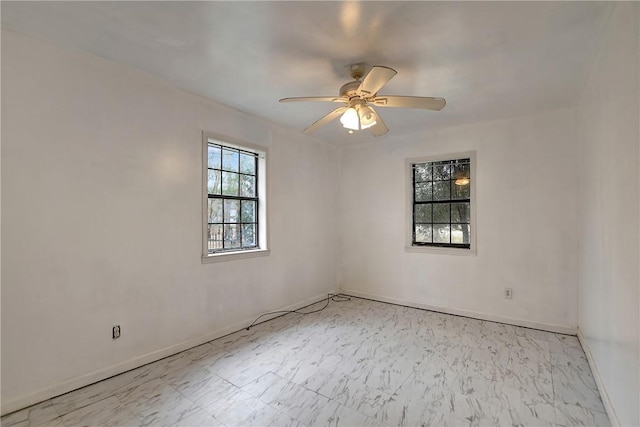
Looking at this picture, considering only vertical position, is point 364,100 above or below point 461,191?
above

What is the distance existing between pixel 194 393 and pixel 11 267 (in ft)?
5.00

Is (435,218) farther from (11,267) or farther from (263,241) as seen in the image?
(11,267)

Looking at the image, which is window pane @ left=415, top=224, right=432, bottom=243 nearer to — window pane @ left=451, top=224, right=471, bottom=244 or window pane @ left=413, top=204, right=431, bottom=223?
window pane @ left=413, top=204, right=431, bottom=223

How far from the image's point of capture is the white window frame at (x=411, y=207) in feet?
13.2

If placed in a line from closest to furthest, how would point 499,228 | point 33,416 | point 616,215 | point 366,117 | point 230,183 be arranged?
point 616,215
point 33,416
point 366,117
point 230,183
point 499,228

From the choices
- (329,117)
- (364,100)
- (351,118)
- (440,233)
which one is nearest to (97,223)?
(329,117)

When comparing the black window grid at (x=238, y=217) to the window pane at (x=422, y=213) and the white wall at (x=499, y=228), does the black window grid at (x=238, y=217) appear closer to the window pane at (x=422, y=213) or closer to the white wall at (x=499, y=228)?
the white wall at (x=499, y=228)

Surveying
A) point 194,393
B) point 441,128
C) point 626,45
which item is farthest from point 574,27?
point 194,393

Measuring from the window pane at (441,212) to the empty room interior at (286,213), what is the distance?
0.29 feet

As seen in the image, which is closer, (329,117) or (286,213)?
(329,117)

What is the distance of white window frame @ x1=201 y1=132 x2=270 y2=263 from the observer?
10.5 ft

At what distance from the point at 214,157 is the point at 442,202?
10.3ft

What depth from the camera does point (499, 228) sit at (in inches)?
151

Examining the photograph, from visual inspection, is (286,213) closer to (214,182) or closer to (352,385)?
(214,182)
